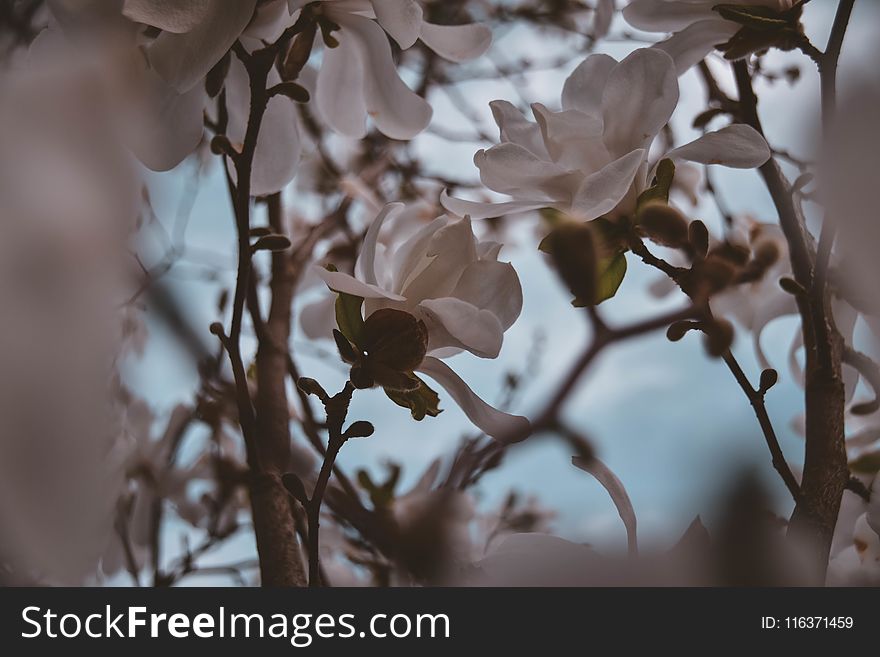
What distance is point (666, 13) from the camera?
396 millimetres

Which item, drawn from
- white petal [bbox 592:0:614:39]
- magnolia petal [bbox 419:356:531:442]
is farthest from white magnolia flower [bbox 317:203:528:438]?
white petal [bbox 592:0:614:39]

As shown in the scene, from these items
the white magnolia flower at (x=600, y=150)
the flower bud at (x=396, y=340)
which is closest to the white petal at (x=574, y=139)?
the white magnolia flower at (x=600, y=150)

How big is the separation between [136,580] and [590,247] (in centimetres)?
57

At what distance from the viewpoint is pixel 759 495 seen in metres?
0.14

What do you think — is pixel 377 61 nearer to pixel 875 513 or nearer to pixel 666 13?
pixel 666 13

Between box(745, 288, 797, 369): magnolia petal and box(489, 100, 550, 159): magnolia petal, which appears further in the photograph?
box(745, 288, 797, 369): magnolia petal

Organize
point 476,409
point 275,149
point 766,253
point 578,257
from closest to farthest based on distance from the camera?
point 578,257
point 476,409
point 275,149
point 766,253

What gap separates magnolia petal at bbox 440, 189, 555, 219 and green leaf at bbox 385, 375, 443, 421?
3.1 inches

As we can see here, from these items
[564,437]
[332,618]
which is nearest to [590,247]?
[564,437]

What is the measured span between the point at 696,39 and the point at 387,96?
0.17m

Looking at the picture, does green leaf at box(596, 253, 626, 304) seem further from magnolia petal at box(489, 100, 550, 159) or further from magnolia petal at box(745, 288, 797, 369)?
magnolia petal at box(745, 288, 797, 369)

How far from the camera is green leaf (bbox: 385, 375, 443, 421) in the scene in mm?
355

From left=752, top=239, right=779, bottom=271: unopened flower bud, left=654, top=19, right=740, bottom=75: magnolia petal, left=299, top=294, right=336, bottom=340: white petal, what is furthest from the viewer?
left=752, top=239, right=779, bottom=271: unopened flower bud

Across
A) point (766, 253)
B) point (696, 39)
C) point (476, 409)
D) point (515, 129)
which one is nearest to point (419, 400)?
point (476, 409)
